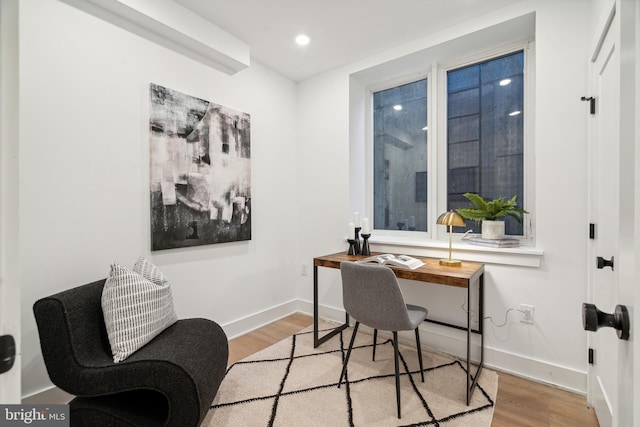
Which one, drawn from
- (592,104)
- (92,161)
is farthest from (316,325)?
(592,104)

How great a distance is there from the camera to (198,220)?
244cm

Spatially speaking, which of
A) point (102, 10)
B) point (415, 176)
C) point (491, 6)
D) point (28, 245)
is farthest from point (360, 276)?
point (102, 10)

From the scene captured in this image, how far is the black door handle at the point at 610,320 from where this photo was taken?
641 millimetres

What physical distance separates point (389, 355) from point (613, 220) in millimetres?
1699

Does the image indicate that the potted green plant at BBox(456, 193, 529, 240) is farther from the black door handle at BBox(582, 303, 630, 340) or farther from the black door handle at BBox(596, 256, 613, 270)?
the black door handle at BBox(582, 303, 630, 340)

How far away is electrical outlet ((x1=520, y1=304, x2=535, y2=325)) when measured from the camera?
211 centimetres

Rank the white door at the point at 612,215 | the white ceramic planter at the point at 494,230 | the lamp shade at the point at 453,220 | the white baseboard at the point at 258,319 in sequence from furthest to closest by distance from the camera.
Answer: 1. the white baseboard at the point at 258,319
2. the white ceramic planter at the point at 494,230
3. the lamp shade at the point at 453,220
4. the white door at the point at 612,215

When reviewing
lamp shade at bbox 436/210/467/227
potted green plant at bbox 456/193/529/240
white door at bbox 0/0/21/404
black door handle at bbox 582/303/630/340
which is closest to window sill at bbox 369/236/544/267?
potted green plant at bbox 456/193/529/240

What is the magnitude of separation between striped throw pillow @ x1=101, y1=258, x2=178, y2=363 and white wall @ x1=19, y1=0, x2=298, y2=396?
18.2 inches

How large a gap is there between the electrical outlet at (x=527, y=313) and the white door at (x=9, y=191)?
2.57 meters

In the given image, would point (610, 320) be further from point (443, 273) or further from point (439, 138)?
point (439, 138)

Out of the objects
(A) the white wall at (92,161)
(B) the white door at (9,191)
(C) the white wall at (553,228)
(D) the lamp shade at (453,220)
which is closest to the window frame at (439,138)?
(C) the white wall at (553,228)

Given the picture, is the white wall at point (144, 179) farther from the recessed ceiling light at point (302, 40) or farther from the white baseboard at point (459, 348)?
A: the recessed ceiling light at point (302, 40)

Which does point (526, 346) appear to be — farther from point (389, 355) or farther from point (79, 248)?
point (79, 248)
